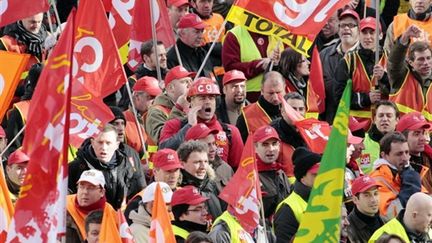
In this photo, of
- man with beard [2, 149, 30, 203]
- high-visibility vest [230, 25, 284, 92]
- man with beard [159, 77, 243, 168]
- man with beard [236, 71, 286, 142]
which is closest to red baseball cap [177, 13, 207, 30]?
high-visibility vest [230, 25, 284, 92]

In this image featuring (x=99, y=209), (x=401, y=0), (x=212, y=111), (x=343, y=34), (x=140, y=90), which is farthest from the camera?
(x=401, y=0)

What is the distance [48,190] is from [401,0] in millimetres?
13075

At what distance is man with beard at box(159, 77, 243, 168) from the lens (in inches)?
678

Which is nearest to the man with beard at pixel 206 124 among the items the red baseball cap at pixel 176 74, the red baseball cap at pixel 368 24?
the red baseball cap at pixel 176 74

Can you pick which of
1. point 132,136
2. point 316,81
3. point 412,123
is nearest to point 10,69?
point 132,136

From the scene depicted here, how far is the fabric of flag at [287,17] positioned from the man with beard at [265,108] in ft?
2.28

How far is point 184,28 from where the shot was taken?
771 inches

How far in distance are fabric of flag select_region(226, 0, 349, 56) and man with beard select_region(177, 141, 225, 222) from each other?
1.75 m

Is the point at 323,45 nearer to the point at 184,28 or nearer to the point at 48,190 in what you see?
the point at 184,28

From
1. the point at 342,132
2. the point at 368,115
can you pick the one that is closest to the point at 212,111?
the point at 368,115

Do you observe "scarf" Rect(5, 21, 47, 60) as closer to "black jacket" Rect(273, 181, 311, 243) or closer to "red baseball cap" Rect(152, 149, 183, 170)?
"red baseball cap" Rect(152, 149, 183, 170)

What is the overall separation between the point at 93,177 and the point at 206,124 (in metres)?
1.83

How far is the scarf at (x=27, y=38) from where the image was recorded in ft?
64.8

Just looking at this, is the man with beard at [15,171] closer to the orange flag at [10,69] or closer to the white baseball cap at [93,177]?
the white baseball cap at [93,177]
